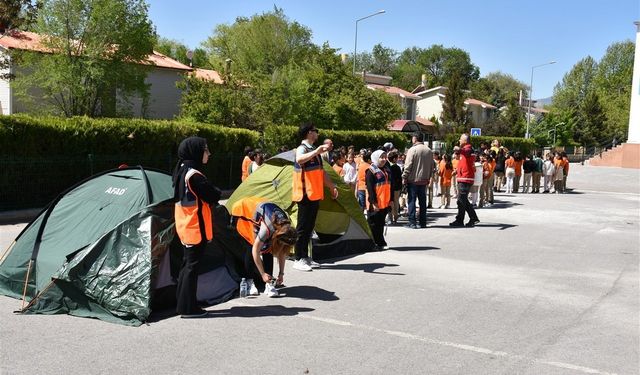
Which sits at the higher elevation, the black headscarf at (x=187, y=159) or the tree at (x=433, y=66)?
the tree at (x=433, y=66)

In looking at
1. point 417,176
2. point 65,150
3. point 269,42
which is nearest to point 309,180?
point 417,176

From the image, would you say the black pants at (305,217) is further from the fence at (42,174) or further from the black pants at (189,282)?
the fence at (42,174)

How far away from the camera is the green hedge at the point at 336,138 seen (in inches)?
980

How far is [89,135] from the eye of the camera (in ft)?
51.8

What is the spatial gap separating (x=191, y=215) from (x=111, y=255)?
0.99m

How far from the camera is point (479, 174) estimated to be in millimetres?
17719

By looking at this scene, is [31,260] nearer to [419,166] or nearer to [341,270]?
[341,270]

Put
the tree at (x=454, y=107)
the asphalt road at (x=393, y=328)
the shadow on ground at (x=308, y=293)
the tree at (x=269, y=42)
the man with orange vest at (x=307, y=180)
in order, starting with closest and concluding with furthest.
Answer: the asphalt road at (x=393, y=328), the shadow on ground at (x=308, y=293), the man with orange vest at (x=307, y=180), the tree at (x=269, y=42), the tree at (x=454, y=107)

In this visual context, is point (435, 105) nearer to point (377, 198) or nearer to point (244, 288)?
point (377, 198)

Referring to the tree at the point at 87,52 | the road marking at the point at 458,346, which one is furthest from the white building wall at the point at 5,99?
the road marking at the point at 458,346

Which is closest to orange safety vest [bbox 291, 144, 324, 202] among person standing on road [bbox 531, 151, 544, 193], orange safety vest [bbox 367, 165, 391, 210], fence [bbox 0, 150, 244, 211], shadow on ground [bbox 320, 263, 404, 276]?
shadow on ground [bbox 320, 263, 404, 276]

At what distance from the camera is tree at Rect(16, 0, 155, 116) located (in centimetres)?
2814

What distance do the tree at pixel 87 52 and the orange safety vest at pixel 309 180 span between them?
22992mm

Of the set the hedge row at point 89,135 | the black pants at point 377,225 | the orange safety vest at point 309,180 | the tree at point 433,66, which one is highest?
the tree at point 433,66
